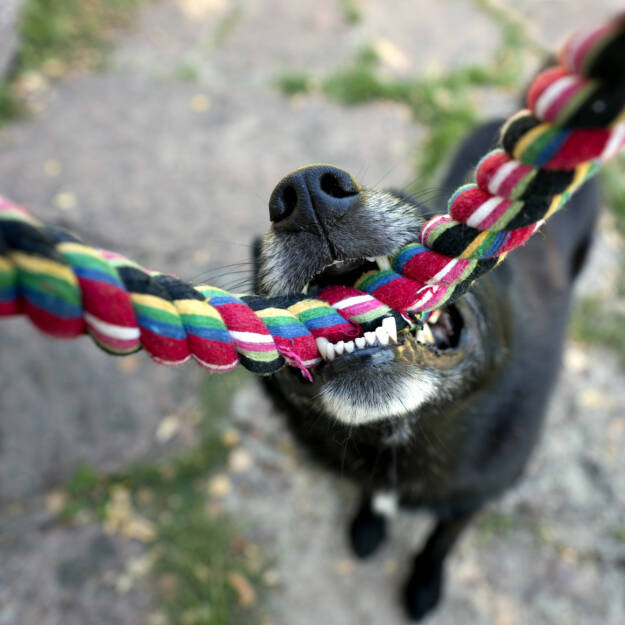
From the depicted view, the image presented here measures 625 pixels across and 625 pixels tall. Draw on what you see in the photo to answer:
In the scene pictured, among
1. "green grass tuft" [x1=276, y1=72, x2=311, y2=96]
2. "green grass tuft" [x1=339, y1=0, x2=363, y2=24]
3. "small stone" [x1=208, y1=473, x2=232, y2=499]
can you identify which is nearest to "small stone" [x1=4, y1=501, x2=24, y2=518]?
"small stone" [x1=208, y1=473, x2=232, y2=499]

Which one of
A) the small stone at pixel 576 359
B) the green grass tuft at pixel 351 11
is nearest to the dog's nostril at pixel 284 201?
the small stone at pixel 576 359

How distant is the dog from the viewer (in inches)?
51.0

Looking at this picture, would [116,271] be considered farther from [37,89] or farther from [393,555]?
[37,89]

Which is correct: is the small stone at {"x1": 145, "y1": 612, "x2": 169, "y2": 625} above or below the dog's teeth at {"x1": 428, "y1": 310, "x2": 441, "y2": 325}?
below

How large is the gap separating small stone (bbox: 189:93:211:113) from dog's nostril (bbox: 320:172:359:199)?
4223mm

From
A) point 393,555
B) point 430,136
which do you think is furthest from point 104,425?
point 430,136

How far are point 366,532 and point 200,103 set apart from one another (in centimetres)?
429

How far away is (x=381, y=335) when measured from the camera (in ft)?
3.97

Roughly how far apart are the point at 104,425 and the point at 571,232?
3147mm

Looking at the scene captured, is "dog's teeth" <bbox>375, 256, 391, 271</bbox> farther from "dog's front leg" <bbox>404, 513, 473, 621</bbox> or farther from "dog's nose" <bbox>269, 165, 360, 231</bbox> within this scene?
"dog's front leg" <bbox>404, 513, 473, 621</bbox>

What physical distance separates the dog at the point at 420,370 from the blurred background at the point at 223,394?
0.34 metres

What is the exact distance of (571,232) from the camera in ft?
10.00

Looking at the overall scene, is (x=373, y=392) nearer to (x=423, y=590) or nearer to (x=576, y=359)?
(x=423, y=590)

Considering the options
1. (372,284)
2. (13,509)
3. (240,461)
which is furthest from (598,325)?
(13,509)
